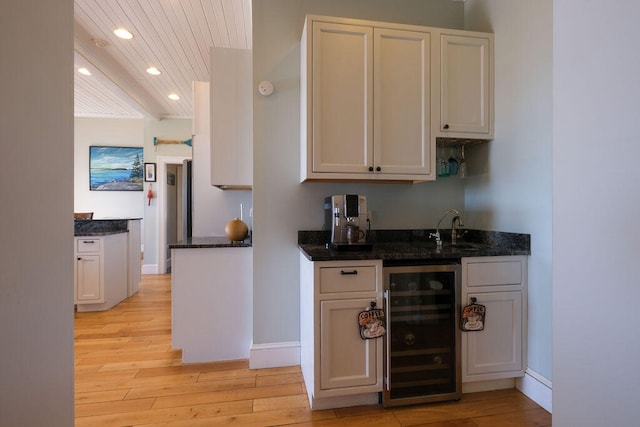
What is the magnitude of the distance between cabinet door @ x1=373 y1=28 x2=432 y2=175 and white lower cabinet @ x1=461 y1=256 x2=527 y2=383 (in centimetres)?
73

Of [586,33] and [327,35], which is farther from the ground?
[327,35]

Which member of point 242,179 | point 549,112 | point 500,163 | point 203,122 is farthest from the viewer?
point 203,122

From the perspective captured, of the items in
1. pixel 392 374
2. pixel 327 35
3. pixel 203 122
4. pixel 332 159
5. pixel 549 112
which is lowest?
pixel 392 374

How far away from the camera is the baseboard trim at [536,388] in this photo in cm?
168

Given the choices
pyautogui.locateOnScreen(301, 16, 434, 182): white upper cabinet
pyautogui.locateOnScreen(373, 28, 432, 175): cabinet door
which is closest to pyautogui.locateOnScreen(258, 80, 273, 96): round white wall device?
pyautogui.locateOnScreen(301, 16, 434, 182): white upper cabinet

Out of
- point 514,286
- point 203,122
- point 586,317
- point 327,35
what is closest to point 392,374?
point 514,286

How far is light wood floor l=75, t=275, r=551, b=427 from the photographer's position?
1592mm

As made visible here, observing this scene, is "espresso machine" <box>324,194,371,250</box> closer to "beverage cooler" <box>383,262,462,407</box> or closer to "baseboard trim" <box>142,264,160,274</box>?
"beverage cooler" <box>383,262,462,407</box>

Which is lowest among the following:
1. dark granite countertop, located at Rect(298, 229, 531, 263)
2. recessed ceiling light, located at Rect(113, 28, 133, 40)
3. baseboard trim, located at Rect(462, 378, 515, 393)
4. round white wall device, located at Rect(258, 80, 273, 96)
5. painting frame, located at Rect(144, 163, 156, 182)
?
baseboard trim, located at Rect(462, 378, 515, 393)

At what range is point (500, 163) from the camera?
2.08 m

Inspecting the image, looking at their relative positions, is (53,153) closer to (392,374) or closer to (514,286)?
(392,374)

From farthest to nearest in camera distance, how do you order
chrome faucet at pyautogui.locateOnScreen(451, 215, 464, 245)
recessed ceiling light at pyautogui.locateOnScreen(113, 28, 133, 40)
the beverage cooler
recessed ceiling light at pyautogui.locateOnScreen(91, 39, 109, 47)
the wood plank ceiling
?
recessed ceiling light at pyautogui.locateOnScreen(91, 39, 109, 47) < recessed ceiling light at pyautogui.locateOnScreen(113, 28, 133, 40) < the wood plank ceiling < chrome faucet at pyautogui.locateOnScreen(451, 215, 464, 245) < the beverage cooler

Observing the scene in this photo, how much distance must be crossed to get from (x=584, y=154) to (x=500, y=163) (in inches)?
61.1

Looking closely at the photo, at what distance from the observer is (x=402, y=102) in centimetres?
197
